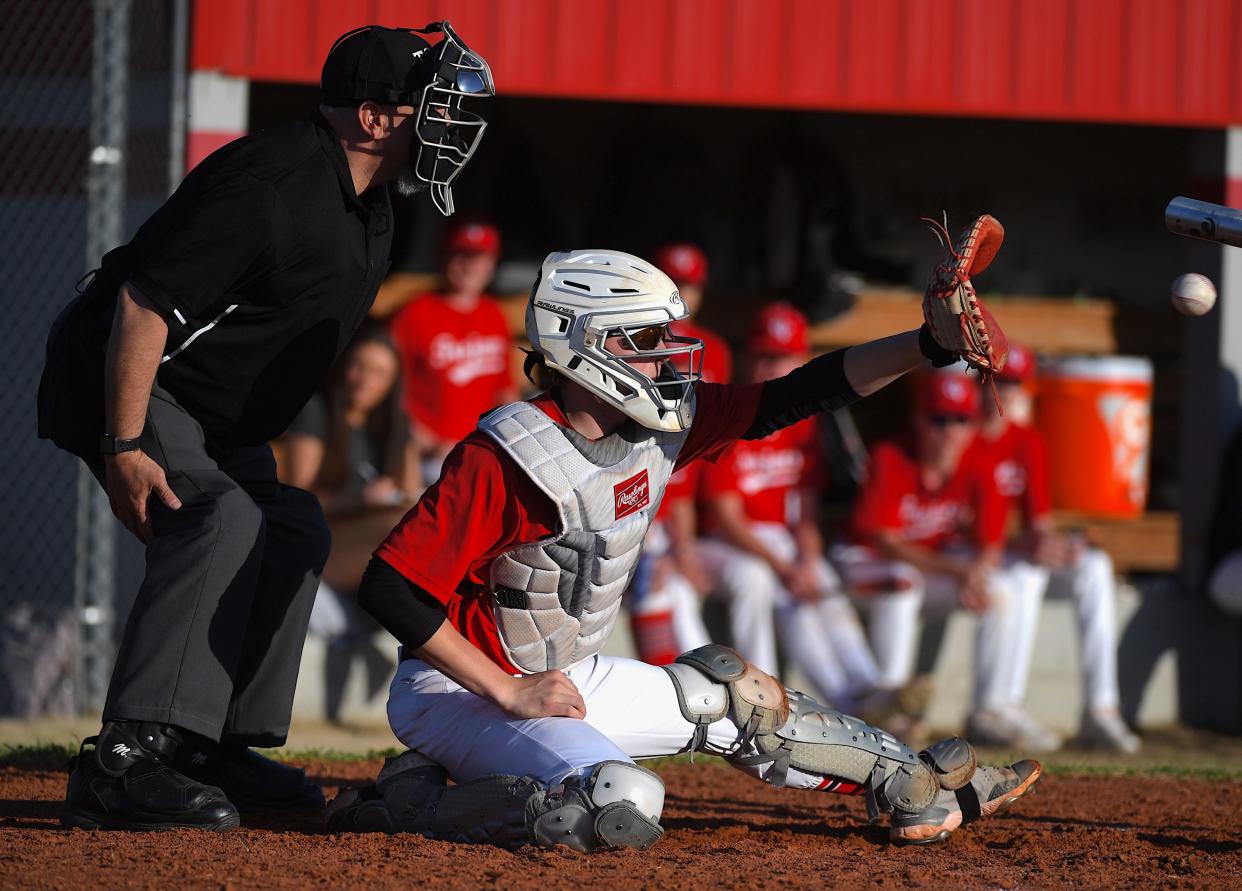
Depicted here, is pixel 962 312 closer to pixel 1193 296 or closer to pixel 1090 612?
pixel 1193 296

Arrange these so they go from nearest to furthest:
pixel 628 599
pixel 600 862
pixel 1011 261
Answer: pixel 600 862 → pixel 628 599 → pixel 1011 261

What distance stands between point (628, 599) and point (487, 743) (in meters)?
3.43

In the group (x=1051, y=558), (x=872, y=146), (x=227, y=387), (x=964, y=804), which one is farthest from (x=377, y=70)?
(x=872, y=146)

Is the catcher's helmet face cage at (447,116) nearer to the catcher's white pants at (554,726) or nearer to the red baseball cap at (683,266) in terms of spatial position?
the catcher's white pants at (554,726)

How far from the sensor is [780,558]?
711 cm

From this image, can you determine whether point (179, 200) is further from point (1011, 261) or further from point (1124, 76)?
point (1011, 261)

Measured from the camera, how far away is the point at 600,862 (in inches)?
130

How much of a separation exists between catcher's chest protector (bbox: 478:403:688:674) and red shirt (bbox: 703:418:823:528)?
367 cm

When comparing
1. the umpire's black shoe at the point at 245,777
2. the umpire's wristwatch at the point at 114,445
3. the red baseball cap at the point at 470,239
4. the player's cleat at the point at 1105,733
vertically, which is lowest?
the player's cleat at the point at 1105,733

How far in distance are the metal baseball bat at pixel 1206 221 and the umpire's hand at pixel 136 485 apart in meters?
2.42

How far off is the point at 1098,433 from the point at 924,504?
4.05 feet

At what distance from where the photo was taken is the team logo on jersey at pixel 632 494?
3613mm

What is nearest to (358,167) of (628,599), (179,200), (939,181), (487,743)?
(179,200)

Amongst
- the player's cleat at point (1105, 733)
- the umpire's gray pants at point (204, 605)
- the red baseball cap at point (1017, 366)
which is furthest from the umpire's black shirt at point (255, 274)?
the player's cleat at point (1105, 733)
